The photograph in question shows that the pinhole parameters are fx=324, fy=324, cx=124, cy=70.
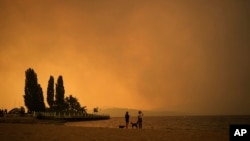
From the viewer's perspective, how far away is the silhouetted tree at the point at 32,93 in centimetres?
8181

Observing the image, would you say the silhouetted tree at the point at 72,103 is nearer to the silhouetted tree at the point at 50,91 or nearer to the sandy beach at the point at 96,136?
the silhouetted tree at the point at 50,91

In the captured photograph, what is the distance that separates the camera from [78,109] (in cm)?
15300

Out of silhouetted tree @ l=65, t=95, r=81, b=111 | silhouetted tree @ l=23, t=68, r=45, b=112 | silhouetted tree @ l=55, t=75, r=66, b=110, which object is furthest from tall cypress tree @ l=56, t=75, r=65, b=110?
silhouetted tree @ l=65, t=95, r=81, b=111

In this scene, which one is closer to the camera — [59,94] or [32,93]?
[32,93]

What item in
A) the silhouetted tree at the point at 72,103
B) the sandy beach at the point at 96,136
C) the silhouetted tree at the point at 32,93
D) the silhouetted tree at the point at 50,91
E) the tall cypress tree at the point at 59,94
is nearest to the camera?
the sandy beach at the point at 96,136

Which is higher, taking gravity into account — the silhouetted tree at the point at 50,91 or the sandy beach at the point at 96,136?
the silhouetted tree at the point at 50,91

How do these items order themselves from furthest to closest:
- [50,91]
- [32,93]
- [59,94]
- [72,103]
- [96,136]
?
[72,103] < [59,94] < [50,91] < [32,93] < [96,136]

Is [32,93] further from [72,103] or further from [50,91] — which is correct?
[72,103]

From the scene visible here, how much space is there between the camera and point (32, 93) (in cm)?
8188

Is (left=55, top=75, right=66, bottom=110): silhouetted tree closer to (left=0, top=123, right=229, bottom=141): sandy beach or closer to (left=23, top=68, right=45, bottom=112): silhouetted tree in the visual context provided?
(left=23, top=68, right=45, bottom=112): silhouetted tree

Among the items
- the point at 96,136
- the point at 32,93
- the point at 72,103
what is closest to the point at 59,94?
the point at 32,93

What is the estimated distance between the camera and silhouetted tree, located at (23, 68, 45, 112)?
268ft

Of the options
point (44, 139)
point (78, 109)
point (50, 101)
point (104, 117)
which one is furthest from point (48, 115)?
point (104, 117)

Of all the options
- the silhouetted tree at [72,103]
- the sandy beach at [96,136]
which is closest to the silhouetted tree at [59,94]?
the silhouetted tree at [72,103]
